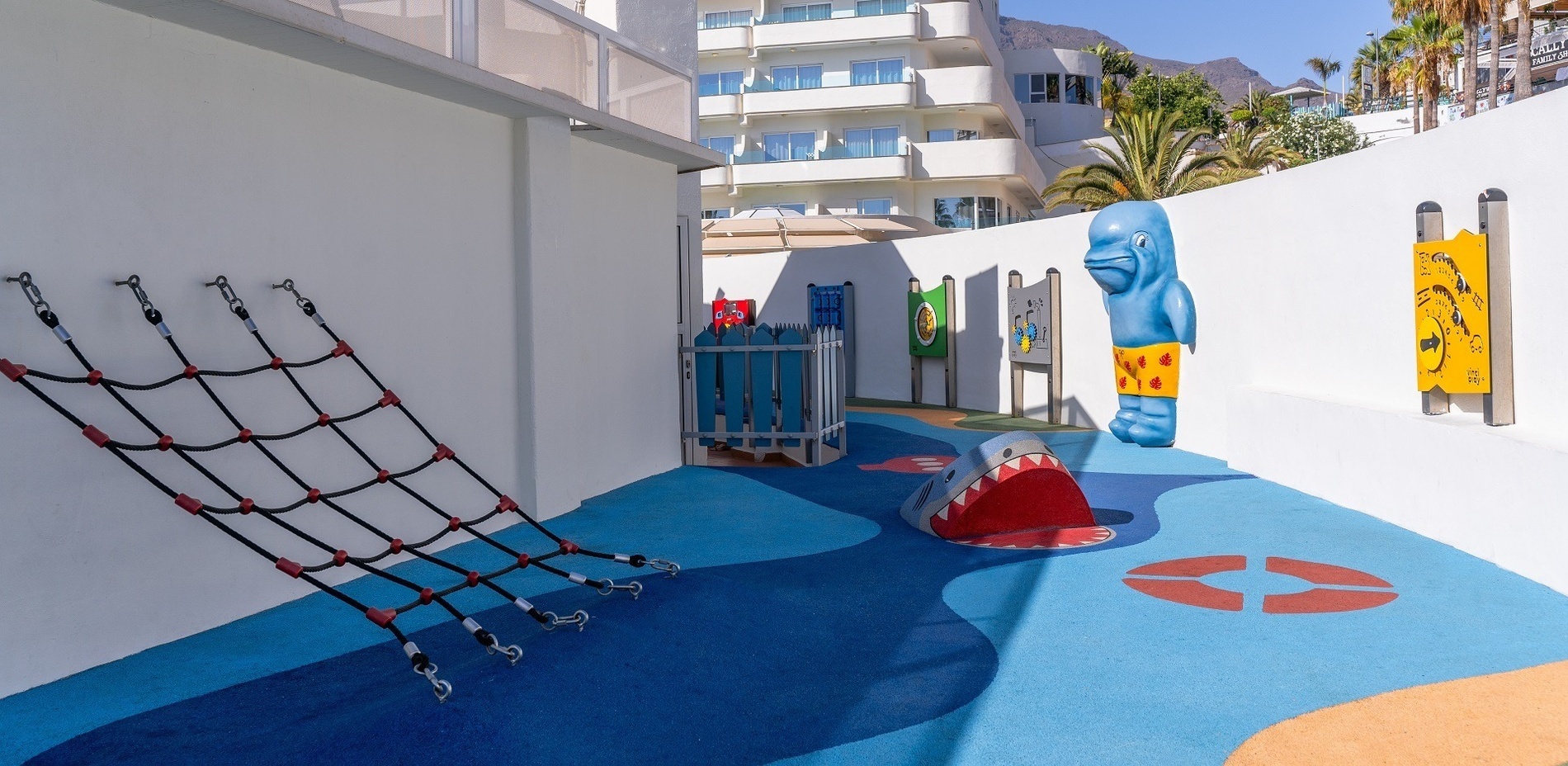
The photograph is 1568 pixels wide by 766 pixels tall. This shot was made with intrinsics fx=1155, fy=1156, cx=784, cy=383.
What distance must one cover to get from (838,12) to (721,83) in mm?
5376

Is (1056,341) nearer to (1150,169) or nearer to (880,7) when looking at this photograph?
(1150,169)

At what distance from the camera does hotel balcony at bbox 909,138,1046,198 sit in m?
43.2

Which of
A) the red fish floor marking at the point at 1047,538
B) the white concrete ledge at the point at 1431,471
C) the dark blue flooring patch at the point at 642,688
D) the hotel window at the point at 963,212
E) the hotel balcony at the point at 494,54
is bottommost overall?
the dark blue flooring patch at the point at 642,688

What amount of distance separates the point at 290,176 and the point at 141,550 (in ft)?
7.65

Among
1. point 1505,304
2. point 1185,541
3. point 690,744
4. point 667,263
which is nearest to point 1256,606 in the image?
point 1185,541

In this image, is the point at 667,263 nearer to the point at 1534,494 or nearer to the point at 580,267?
the point at 580,267

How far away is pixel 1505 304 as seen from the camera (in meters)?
7.19

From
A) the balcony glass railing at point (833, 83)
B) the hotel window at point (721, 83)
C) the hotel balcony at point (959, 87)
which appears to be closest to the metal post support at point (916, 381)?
the balcony glass railing at point (833, 83)

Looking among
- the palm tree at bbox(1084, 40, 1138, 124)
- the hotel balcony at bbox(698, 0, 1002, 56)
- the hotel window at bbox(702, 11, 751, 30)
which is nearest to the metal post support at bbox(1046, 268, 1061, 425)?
the hotel balcony at bbox(698, 0, 1002, 56)

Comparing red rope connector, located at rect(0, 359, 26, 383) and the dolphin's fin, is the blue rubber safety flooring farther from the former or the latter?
the dolphin's fin

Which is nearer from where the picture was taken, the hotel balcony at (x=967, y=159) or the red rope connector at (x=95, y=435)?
the red rope connector at (x=95, y=435)

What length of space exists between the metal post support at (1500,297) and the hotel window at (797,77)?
1525 inches

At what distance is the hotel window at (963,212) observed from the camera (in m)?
44.0

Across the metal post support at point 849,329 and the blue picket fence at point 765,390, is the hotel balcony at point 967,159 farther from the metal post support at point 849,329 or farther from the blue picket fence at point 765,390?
the blue picket fence at point 765,390
